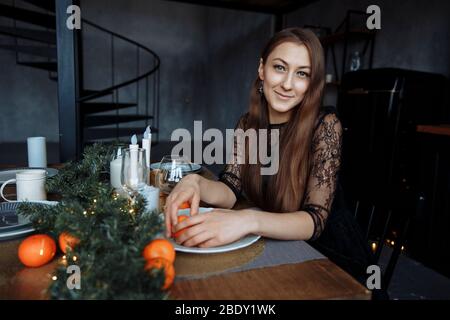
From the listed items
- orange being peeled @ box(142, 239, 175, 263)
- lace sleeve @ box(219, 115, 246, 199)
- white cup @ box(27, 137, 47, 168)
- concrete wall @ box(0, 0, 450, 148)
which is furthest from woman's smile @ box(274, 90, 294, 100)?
concrete wall @ box(0, 0, 450, 148)

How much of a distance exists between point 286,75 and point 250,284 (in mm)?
867

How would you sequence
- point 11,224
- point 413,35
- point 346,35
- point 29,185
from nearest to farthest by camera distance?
point 11,224 < point 29,185 < point 413,35 < point 346,35

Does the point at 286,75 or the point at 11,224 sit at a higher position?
the point at 286,75

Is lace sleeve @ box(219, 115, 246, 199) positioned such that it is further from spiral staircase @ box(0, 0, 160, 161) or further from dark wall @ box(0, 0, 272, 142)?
dark wall @ box(0, 0, 272, 142)

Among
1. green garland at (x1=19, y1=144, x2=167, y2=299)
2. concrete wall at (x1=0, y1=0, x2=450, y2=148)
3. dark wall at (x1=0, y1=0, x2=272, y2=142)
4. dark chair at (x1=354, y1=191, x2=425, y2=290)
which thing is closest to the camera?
green garland at (x1=19, y1=144, x2=167, y2=299)

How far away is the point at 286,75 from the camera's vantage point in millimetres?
1286

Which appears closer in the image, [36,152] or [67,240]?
[67,240]

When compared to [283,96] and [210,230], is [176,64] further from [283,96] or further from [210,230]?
[210,230]

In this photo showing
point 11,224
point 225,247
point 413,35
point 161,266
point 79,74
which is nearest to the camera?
point 161,266

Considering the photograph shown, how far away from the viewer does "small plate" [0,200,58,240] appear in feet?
2.72

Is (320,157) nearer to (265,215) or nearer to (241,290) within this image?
(265,215)

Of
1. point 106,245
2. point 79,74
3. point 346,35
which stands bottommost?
point 106,245

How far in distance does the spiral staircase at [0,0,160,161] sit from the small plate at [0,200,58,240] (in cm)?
124

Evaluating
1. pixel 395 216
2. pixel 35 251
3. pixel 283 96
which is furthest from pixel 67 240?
pixel 395 216
